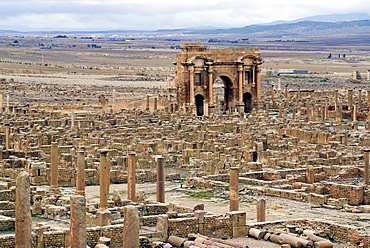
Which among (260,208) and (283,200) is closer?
(260,208)

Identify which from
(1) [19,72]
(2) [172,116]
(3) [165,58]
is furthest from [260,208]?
(3) [165,58]

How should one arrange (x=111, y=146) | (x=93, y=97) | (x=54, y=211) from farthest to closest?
(x=93, y=97) < (x=111, y=146) < (x=54, y=211)

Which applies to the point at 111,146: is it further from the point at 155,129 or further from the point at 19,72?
the point at 19,72

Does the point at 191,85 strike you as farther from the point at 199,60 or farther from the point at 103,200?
the point at 103,200

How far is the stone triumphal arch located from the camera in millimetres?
64250

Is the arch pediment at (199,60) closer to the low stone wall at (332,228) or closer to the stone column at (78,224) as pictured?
the low stone wall at (332,228)

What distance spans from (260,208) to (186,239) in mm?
3068

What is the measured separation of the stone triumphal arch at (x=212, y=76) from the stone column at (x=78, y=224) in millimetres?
43499

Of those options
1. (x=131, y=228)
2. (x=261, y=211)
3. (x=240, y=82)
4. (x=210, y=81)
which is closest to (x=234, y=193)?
(x=261, y=211)

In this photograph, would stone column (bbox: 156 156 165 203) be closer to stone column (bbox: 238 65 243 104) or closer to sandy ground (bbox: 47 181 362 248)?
sandy ground (bbox: 47 181 362 248)

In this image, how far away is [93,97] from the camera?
3265 inches

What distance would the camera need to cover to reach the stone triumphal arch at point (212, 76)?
A: 64250mm

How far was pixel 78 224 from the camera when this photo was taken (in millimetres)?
19812

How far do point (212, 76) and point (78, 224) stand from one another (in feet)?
150
